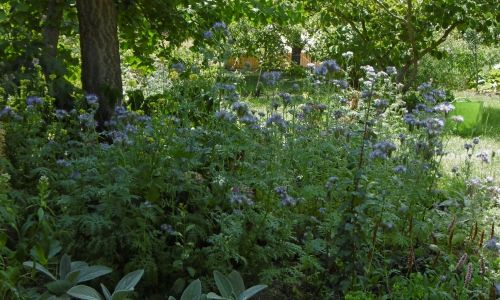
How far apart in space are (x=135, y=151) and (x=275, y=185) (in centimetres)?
76

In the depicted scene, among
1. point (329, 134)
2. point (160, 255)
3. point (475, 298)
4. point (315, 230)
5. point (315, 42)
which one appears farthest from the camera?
point (315, 42)

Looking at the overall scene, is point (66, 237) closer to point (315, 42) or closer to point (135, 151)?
point (135, 151)

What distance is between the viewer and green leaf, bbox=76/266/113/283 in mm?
2746

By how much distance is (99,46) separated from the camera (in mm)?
5879

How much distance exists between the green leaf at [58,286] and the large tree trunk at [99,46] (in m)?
3.16

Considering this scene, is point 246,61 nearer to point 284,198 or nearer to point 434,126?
point 434,126

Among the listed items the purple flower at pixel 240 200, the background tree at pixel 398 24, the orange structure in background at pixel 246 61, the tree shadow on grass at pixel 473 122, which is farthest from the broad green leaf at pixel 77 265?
the background tree at pixel 398 24

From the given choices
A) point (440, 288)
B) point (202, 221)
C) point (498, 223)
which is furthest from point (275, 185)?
point (498, 223)

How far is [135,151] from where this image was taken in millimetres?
3500

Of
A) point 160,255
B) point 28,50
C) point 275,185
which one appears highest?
point 28,50

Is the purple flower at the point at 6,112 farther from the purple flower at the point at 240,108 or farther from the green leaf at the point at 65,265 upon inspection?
the green leaf at the point at 65,265

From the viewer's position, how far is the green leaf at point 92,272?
9.01ft

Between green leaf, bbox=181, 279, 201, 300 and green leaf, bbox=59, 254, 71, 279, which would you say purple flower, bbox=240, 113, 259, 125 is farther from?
green leaf, bbox=59, 254, 71, 279

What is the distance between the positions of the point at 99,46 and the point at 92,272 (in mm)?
3463
